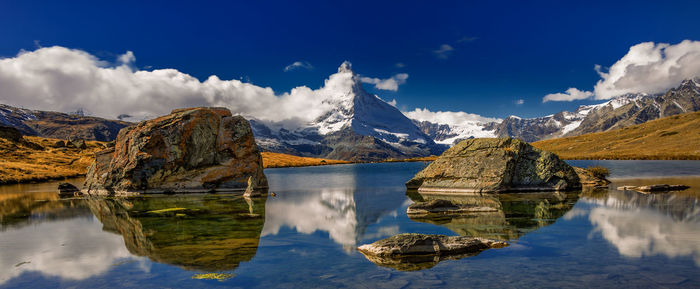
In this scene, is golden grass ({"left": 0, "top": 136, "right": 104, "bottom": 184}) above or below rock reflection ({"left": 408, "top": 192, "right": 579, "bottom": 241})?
above

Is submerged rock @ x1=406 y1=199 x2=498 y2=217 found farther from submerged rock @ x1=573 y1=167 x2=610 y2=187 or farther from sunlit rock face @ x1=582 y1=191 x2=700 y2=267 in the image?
submerged rock @ x1=573 y1=167 x2=610 y2=187

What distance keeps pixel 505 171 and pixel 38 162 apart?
103768 mm

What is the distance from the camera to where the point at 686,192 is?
34.8m

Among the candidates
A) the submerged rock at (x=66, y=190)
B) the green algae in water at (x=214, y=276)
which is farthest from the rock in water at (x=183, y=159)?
the green algae in water at (x=214, y=276)

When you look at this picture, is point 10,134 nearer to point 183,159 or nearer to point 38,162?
point 38,162

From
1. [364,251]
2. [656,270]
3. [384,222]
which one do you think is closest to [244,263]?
[364,251]

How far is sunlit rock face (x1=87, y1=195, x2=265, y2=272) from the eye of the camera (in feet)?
51.3

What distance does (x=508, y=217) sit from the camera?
24.5m

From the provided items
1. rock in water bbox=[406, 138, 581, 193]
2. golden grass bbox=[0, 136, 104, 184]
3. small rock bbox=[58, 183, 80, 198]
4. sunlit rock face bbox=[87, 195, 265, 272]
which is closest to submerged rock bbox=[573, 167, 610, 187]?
rock in water bbox=[406, 138, 581, 193]

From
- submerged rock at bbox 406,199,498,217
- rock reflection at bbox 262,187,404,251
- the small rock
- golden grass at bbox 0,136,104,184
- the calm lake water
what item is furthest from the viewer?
golden grass at bbox 0,136,104,184

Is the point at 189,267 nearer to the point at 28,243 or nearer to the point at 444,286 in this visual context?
the point at 444,286

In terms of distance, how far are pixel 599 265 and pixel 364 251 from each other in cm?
855

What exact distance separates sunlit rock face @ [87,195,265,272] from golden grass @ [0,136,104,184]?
2059 inches

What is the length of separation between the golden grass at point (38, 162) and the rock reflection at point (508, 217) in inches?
2996
